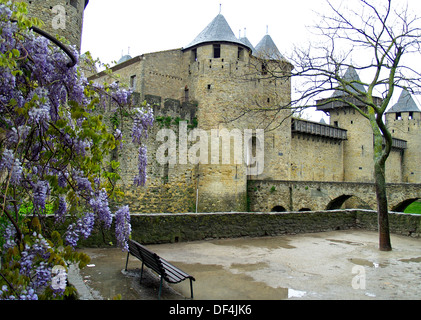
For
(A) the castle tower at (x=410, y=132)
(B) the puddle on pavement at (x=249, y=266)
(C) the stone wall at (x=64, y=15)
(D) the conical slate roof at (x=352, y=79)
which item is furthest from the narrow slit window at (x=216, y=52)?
(A) the castle tower at (x=410, y=132)

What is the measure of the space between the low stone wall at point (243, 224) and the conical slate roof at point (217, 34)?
12315 mm

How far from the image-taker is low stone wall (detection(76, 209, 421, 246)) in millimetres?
8367

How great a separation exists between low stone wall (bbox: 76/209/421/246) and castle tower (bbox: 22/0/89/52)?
24.0ft

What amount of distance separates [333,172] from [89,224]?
30.5 metres

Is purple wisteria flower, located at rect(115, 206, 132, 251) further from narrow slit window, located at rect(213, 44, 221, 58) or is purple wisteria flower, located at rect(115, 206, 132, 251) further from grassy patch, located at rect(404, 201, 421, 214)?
grassy patch, located at rect(404, 201, 421, 214)

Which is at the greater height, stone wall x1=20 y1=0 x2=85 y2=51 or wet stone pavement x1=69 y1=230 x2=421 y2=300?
stone wall x1=20 y1=0 x2=85 y2=51

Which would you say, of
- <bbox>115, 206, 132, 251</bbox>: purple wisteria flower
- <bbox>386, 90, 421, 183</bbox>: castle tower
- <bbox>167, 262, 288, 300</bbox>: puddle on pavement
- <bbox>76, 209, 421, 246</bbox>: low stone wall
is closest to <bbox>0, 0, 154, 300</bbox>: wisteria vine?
<bbox>115, 206, 132, 251</bbox>: purple wisteria flower

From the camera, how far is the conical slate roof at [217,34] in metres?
20.2

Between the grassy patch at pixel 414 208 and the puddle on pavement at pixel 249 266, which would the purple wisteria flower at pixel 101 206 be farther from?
the grassy patch at pixel 414 208

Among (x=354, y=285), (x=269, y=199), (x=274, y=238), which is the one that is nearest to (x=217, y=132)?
(x=269, y=199)

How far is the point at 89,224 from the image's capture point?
3.14m

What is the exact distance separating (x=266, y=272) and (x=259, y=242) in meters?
3.03

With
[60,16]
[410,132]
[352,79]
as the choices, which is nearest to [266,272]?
[352,79]
